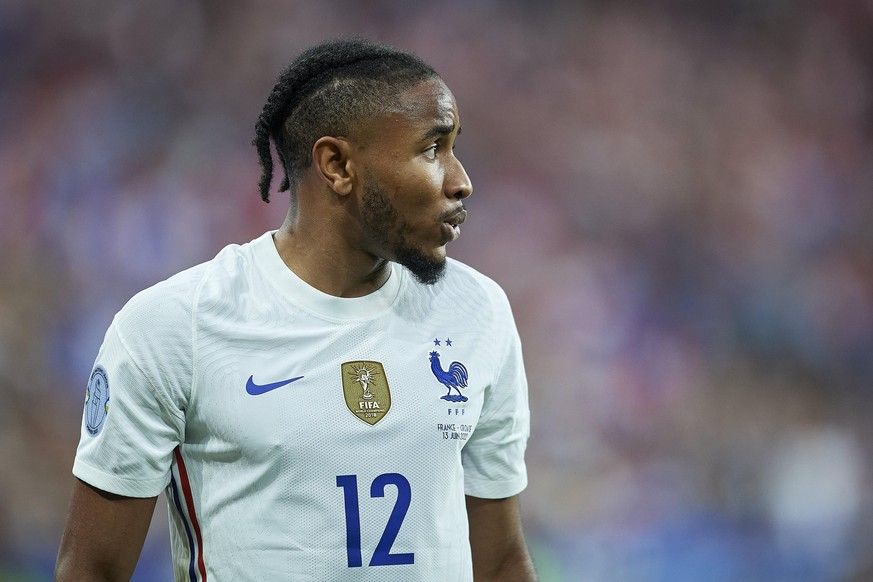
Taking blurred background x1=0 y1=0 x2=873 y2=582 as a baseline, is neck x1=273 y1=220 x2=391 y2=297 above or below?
below

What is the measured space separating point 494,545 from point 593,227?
113 inches

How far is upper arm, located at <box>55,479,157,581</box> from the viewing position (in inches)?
69.0

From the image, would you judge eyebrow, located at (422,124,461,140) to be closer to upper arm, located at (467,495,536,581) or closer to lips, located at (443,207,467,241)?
lips, located at (443,207,467,241)

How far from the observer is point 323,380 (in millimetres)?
1805

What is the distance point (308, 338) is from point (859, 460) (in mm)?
3745

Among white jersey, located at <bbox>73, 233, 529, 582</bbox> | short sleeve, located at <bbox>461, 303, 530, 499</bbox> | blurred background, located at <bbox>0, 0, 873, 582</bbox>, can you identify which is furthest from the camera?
blurred background, located at <bbox>0, 0, 873, 582</bbox>

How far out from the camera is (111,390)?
1756 mm

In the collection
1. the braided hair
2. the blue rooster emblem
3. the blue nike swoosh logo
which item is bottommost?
the blue nike swoosh logo

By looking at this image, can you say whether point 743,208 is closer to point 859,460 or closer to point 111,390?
point 859,460

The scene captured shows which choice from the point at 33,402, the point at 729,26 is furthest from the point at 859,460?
the point at 33,402

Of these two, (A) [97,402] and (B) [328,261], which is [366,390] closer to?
(B) [328,261]

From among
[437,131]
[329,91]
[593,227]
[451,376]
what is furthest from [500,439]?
[593,227]

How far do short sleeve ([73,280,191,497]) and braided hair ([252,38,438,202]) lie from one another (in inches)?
17.4

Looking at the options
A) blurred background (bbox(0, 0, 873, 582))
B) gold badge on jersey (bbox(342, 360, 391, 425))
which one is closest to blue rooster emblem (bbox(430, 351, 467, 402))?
gold badge on jersey (bbox(342, 360, 391, 425))
